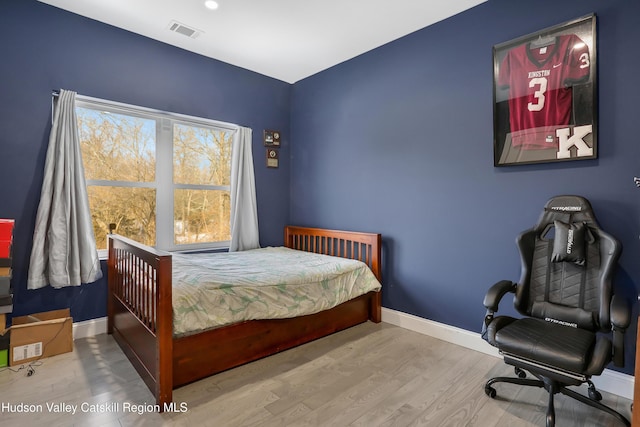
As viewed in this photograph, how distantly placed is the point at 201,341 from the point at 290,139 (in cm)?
280

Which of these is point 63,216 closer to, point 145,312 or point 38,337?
point 38,337

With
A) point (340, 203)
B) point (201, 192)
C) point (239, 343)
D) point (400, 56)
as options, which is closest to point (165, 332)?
point (239, 343)

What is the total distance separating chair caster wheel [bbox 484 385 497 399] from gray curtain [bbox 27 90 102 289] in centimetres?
291

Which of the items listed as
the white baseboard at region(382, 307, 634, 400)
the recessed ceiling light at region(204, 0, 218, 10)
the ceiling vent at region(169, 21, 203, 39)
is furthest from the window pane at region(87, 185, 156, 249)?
the white baseboard at region(382, 307, 634, 400)

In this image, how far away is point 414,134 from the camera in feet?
9.57

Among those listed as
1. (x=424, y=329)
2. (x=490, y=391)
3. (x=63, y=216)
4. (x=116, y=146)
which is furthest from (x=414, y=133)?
(x=63, y=216)

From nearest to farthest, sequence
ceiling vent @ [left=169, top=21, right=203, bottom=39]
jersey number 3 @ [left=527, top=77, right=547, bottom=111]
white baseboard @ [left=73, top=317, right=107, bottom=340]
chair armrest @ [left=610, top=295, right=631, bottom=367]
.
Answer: chair armrest @ [left=610, top=295, right=631, bottom=367] < jersey number 3 @ [left=527, top=77, right=547, bottom=111] < white baseboard @ [left=73, top=317, right=107, bottom=340] < ceiling vent @ [left=169, top=21, right=203, bottom=39]

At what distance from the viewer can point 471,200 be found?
2.55m

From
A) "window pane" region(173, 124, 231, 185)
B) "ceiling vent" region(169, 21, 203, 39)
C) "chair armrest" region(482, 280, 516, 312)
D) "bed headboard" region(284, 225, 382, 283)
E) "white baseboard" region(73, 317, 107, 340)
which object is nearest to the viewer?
"chair armrest" region(482, 280, 516, 312)

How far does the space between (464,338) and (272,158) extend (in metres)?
2.75

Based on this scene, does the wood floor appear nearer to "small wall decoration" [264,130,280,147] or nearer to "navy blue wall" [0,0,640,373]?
"navy blue wall" [0,0,640,373]

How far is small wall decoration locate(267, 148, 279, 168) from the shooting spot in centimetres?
396

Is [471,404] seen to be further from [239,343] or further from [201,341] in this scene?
[201,341]

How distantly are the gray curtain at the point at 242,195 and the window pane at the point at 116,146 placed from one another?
809mm
